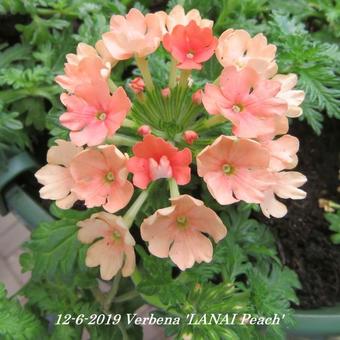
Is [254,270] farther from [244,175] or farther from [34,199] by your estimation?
[34,199]

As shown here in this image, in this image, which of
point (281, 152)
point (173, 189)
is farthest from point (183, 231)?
point (281, 152)


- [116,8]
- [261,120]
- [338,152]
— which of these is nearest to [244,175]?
[261,120]

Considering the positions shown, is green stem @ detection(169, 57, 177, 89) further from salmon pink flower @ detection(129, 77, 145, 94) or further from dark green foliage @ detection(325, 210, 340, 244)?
dark green foliage @ detection(325, 210, 340, 244)

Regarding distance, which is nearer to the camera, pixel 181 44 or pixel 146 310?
pixel 181 44

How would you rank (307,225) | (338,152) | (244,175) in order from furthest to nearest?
(338,152), (307,225), (244,175)

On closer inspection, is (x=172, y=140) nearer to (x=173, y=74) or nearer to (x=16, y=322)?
(x=173, y=74)

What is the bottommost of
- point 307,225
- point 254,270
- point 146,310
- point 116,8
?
point 146,310
